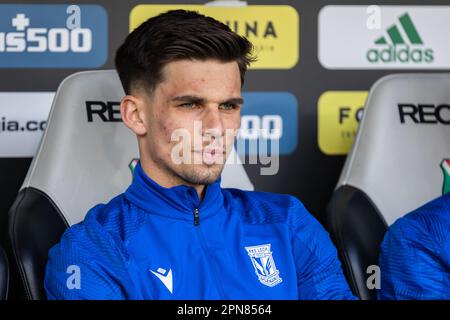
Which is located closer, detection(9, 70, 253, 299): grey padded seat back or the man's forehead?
the man's forehead

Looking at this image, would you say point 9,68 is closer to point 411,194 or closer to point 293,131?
point 293,131

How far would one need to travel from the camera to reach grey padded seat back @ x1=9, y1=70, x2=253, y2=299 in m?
1.40

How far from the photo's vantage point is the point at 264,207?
1361mm

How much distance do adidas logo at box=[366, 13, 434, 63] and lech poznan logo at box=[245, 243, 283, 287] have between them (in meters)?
0.79

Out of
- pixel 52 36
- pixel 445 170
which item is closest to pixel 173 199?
pixel 445 170

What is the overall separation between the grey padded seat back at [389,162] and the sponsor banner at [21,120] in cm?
72

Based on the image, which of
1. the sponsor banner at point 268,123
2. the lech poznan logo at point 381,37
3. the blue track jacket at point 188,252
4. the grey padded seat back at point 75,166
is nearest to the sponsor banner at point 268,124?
the sponsor banner at point 268,123

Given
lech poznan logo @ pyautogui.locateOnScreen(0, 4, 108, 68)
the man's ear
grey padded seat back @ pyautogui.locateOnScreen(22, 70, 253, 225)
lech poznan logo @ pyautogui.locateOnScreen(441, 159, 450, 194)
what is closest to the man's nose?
the man's ear

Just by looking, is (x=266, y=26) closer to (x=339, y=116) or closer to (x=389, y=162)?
(x=339, y=116)

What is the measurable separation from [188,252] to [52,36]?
809 mm

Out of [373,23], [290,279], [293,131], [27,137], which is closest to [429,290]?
[290,279]

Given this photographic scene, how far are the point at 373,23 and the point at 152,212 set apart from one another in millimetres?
890

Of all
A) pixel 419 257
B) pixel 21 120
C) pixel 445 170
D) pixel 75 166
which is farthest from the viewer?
pixel 21 120

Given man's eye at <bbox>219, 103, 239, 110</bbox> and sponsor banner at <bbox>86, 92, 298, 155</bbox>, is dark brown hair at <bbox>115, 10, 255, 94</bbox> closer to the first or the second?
man's eye at <bbox>219, 103, 239, 110</bbox>
